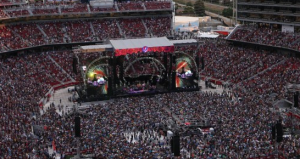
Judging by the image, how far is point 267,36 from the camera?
60344 mm

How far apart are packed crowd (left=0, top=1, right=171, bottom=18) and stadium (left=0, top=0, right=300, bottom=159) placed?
164 mm

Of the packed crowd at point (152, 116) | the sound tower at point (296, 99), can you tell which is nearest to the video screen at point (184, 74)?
the packed crowd at point (152, 116)

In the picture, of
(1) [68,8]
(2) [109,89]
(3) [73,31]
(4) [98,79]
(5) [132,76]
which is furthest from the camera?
(1) [68,8]

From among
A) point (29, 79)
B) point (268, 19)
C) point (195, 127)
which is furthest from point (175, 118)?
point (268, 19)

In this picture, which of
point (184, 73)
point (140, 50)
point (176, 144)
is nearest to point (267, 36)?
point (184, 73)

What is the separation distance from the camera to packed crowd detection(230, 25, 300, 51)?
5580 cm

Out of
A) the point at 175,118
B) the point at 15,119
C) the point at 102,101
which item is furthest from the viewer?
the point at 102,101

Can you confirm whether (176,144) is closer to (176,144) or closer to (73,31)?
(176,144)

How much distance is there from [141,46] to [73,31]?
18.9 meters

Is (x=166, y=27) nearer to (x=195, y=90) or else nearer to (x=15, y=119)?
(x=195, y=90)

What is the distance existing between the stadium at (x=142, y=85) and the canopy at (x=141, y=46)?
0.12 meters

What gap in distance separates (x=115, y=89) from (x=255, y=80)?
1647 cm

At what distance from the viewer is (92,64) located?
5031cm

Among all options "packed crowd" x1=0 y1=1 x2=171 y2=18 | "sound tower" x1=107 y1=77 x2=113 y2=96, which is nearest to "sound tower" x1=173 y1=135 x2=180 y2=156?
"sound tower" x1=107 y1=77 x2=113 y2=96
